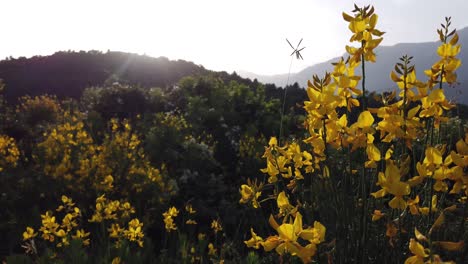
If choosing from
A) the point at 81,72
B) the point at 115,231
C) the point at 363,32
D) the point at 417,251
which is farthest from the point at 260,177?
the point at 81,72

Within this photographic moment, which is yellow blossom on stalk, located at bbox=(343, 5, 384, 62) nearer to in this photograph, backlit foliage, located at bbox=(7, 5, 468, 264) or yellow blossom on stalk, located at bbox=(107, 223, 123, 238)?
backlit foliage, located at bbox=(7, 5, 468, 264)

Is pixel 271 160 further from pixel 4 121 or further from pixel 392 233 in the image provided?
pixel 4 121

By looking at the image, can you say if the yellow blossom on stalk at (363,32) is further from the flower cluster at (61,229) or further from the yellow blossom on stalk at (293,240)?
the flower cluster at (61,229)

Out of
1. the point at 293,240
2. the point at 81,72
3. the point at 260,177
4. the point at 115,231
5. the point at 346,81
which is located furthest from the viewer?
the point at 81,72

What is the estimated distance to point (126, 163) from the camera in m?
4.57

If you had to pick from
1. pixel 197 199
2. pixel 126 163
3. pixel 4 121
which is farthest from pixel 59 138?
pixel 4 121

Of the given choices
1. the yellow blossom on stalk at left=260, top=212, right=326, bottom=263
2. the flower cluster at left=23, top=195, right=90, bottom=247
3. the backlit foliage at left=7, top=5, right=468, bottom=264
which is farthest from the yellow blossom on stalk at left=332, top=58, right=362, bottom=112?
the flower cluster at left=23, top=195, right=90, bottom=247

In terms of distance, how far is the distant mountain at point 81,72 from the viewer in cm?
1330

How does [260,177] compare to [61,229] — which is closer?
[61,229]

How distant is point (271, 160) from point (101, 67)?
1607 centimetres

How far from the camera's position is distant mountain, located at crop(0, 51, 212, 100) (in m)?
13.3

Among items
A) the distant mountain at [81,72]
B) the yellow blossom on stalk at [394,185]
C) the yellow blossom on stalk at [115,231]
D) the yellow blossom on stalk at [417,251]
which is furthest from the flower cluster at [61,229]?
the distant mountain at [81,72]

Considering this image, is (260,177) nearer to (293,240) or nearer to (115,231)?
(115,231)

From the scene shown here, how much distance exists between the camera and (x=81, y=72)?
1545cm
